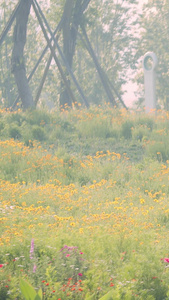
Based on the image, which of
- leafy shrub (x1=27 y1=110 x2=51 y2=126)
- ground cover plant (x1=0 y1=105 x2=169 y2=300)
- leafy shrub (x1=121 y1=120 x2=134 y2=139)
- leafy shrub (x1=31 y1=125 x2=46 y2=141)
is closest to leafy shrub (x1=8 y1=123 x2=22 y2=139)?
ground cover plant (x1=0 y1=105 x2=169 y2=300)

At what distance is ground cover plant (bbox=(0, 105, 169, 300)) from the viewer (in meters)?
4.09

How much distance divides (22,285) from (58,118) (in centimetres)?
1116

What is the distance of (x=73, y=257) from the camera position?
4289 mm

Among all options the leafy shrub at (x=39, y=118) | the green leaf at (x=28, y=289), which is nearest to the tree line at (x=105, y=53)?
the leafy shrub at (x=39, y=118)

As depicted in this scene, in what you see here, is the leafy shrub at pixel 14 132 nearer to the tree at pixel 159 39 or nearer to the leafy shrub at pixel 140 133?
the leafy shrub at pixel 140 133

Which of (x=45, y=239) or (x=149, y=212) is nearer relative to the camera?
(x=45, y=239)

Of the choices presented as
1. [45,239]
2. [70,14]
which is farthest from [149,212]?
[70,14]

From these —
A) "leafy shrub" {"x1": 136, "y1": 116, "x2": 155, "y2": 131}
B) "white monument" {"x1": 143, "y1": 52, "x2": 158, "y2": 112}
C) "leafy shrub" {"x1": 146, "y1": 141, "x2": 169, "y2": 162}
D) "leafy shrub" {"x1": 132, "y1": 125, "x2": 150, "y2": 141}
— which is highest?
"white monument" {"x1": 143, "y1": 52, "x2": 158, "y2": 112}

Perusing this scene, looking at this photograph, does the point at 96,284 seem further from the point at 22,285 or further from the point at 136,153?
the point at 136,153

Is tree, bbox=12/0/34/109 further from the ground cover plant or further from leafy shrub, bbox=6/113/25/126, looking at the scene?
the ground cover plant

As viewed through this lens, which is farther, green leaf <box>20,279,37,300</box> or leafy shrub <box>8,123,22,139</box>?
leafy shrub <box>8,123,22,139</box>

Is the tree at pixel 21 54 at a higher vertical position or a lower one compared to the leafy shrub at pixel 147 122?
higher

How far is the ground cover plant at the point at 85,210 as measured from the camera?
13.4 ft

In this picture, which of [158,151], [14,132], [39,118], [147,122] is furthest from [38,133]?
[158,151]
